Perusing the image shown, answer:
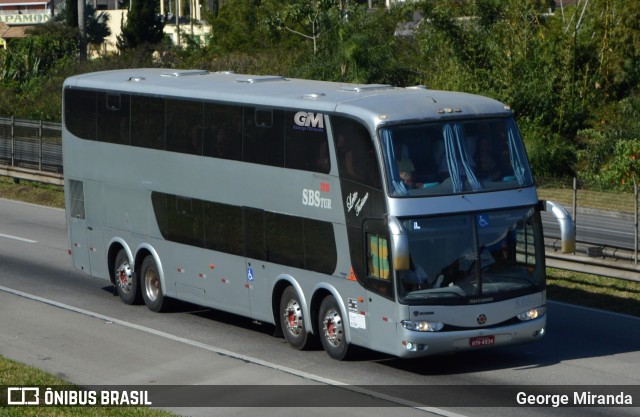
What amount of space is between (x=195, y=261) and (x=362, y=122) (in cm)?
472

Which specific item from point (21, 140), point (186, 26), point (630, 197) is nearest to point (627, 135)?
point (630, 197)

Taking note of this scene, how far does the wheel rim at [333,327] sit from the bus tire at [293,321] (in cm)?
44

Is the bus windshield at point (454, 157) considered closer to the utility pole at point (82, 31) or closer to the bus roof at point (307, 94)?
the bus roof at point (307, 94)

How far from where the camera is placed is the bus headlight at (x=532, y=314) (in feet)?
48.1

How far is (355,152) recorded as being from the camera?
48.2 feet

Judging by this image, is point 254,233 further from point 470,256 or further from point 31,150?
point 31,150

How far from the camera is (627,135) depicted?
110 ft

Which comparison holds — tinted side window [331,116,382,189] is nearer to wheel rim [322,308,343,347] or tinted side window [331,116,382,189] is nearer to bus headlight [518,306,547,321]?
wheel rim [322,308,343,347]

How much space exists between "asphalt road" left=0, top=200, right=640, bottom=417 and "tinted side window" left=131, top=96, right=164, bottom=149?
9.26 feet

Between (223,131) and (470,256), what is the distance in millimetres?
4767

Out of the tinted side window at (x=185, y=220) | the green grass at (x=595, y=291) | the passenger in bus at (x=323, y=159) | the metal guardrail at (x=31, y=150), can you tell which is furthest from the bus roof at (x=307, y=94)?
the metal guardrail at (x=31, y=150)

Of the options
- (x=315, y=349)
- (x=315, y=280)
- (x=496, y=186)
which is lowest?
(x=315, y=349)

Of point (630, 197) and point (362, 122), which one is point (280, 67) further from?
point (362, 122)

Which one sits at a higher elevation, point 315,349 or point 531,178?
point 531,178
